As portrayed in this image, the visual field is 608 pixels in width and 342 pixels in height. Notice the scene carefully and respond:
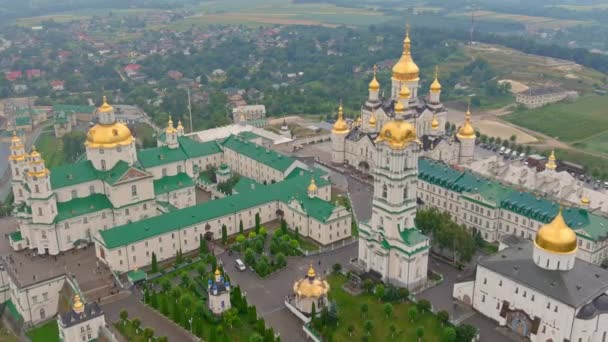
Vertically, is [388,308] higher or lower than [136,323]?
higher

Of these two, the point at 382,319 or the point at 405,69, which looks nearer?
the point at 382,319

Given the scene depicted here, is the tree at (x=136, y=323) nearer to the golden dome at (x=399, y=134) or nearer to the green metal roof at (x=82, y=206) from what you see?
the green metal roof at (x=82, y=206)

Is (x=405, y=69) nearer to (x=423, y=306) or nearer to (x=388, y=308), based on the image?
(x=423, y=306)

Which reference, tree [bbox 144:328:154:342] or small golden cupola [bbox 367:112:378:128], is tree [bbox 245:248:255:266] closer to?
tree [bbox 144:328:154:342]

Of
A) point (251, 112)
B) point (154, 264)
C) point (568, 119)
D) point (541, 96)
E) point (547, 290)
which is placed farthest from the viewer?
point (541, 96)

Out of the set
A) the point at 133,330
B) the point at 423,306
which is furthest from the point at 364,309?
the point at 133,330

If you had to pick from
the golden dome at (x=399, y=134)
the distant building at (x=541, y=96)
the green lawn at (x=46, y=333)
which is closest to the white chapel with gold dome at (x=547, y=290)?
the golden dome at (x=399, y=134)

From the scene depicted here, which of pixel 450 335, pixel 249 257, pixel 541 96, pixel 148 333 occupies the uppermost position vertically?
pixel 450 335
